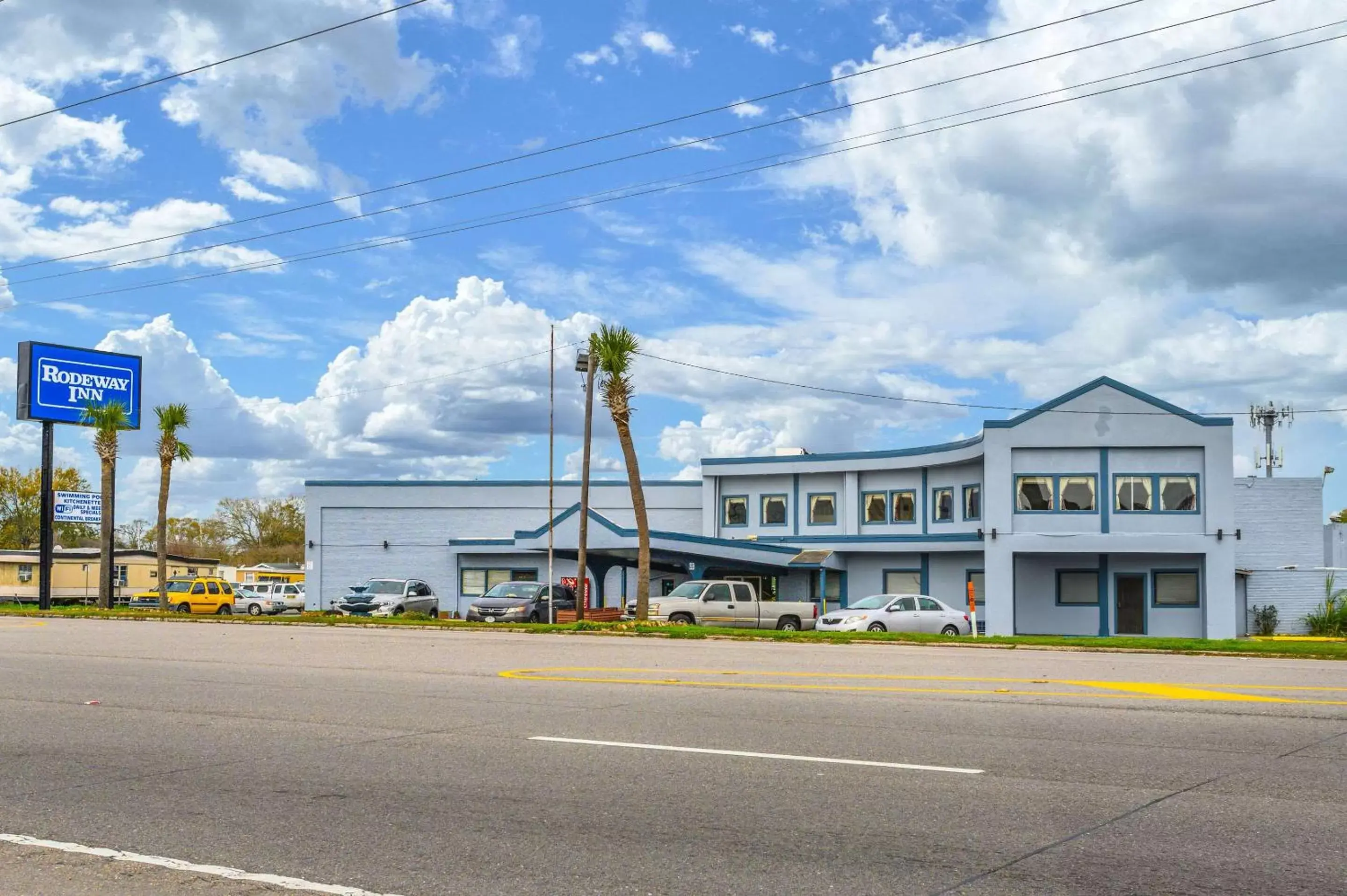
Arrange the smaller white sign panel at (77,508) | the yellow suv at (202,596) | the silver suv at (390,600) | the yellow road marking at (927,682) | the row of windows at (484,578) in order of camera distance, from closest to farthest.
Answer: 1. the yellow road marking at (927,682)
2. the silver suv at (390,600)
3. the row of windows at (484,578)
4. the yellow suv at (202,596)
5. the smaller white sign panel at (77,508)

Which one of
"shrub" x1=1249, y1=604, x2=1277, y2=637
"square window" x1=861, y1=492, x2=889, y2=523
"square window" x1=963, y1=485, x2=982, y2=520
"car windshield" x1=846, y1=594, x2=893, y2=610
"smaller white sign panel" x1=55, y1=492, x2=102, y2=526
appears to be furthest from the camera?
"smaller white sign panel" x1=55, y1=492, x2=102, y2=526

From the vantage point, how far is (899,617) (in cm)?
3403

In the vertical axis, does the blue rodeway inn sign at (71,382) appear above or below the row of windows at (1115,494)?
above

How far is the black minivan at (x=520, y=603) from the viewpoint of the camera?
39938mm

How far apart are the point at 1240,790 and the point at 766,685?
7643 millimetres

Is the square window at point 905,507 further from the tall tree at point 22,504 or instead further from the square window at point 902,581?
the tall tree at point 22,504

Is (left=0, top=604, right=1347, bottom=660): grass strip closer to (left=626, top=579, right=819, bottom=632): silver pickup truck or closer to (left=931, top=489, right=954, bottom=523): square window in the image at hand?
(left=626, top=579, right=819, bottom=632): silver pickup truck

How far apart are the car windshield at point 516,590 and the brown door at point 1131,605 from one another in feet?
62.7

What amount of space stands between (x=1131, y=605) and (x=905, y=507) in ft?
29.8

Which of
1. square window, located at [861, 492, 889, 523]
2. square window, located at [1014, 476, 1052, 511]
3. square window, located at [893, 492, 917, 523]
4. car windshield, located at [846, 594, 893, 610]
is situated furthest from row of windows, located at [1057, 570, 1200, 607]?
car windshield, located at [846, 594, 893, 610]

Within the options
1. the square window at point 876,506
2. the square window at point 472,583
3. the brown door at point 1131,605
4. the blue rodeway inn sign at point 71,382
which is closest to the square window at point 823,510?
the square window at point 876,506

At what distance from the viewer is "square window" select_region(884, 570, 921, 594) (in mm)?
46000

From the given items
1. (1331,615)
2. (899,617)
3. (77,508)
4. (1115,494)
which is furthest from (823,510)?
(77,508)

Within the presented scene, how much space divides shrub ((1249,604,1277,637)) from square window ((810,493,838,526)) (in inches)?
601
